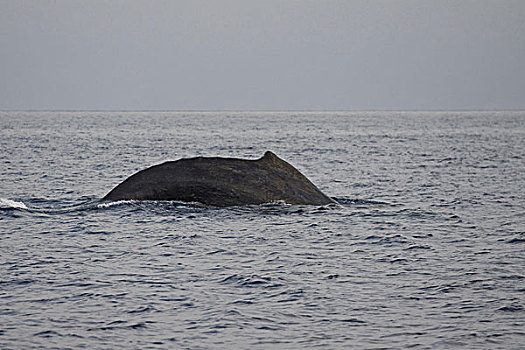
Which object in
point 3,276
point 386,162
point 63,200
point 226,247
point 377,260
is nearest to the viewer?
point 3,276

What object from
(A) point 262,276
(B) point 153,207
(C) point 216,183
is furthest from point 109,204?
(A) point 262,276

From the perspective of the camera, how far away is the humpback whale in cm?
1642

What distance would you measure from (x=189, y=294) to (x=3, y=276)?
295 centimetres

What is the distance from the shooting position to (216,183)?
53.8 ft

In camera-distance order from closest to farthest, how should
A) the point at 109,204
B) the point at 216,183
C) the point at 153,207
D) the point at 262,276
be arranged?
the point at 262,276, the point at 216,183, the point at 153,207, the point at 109,204

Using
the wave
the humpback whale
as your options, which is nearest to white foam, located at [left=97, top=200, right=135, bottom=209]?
the wave

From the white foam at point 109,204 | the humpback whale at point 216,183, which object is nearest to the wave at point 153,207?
the white foam at point 109,204

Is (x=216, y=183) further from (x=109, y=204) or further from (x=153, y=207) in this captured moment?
(x=109, y=204)

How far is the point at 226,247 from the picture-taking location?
13.6m

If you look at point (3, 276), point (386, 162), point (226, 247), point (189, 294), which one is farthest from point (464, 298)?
point (386, 162)

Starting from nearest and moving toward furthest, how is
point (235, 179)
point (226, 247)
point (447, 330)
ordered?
point (447, 330) < point (226, 247) < point (235, 179)

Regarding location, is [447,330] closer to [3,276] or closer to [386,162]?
[3,276]

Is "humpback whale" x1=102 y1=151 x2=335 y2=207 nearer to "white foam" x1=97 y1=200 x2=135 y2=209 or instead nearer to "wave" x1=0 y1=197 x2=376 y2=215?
"wave" x1=0 y1=197 x2=376 y2=215

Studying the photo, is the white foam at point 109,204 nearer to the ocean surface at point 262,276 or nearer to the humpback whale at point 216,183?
the ocean surface at point 262,276
